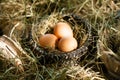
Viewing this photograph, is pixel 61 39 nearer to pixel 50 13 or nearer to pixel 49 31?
pixel 49 31

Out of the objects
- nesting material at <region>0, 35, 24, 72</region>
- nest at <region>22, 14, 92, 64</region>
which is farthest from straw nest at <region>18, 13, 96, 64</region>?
nesting material at <region>0, 35, 24, 72</region>

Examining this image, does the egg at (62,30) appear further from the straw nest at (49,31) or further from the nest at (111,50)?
the nest at (111,50)

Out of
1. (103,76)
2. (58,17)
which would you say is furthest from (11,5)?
(103,76)

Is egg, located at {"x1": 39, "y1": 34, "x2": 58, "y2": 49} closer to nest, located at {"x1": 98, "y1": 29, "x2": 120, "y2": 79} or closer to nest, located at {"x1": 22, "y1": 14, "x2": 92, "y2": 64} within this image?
nest, located at {"x1": 22, "y1": 14, "x2": 92, "y2": 64}

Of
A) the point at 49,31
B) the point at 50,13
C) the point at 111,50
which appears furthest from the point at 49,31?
the point at 111,50

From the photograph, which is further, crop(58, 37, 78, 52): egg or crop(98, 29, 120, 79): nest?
crop(58, 37, 78, 52): egg

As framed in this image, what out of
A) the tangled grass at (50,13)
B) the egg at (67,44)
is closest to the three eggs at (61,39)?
the egg at (67,44)

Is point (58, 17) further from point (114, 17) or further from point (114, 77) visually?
point (114, 77)

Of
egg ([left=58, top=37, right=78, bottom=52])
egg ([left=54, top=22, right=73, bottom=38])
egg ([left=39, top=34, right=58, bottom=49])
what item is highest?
egg ([left=54, top=22, right=73, bottom=38])
